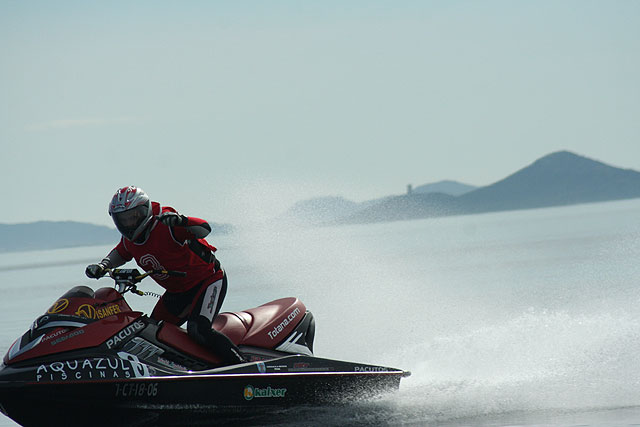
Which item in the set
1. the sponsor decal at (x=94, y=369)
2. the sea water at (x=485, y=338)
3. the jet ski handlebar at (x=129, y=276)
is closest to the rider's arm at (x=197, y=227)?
the jet ski handlebar at (x=129, y=276)

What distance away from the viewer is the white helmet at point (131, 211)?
6637 millimetres

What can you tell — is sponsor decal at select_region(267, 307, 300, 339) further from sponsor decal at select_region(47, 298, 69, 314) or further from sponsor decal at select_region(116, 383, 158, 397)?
sponsor decal at select_region(47, 298, 69, 314)

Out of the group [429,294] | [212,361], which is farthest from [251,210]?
[212,361]

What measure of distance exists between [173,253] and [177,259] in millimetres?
62

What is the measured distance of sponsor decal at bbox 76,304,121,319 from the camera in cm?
642

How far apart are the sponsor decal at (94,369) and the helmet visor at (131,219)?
96 cm

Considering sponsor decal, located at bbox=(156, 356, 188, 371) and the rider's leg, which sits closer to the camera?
sponsor decal, located at bbox=(156, 356, 188, 371)

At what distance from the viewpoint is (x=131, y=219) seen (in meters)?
6.67

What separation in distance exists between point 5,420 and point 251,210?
25.5 ft

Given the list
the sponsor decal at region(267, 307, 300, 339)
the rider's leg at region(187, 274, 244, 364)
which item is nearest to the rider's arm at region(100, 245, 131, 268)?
the rider's leg at region(187, 274, 244, 364)

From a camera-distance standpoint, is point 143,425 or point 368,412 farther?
point 368,412

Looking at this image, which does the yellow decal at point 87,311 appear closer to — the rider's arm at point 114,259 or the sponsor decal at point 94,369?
the sponsor decal at point 94,369

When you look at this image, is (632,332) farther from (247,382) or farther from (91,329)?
(91,329)

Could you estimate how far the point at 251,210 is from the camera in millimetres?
15539
